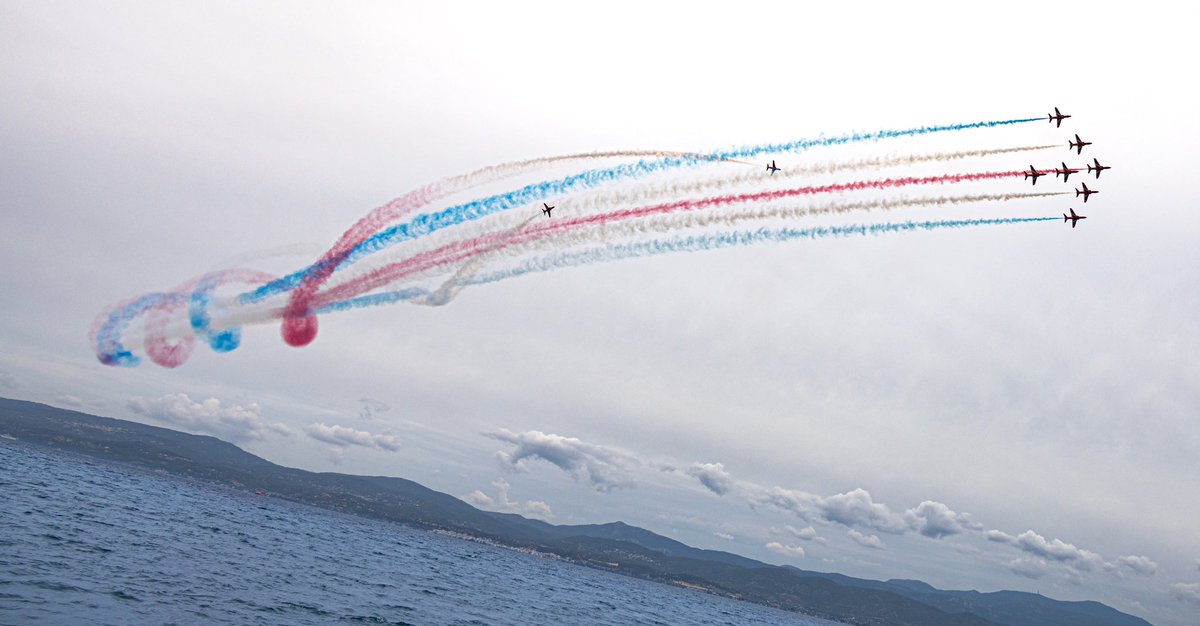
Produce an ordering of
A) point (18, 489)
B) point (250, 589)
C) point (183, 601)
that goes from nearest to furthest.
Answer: point (183, 601) < point (250, 589) < point (18, 489)

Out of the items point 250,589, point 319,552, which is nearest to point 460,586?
point 319,552

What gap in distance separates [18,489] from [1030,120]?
147924 mm

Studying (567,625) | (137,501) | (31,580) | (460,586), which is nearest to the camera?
(31,580)

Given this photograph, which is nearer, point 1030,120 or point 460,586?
point 1030,120

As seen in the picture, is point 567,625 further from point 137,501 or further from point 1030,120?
point 137,501

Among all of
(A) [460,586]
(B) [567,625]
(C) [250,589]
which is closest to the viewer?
(C) [250,589]

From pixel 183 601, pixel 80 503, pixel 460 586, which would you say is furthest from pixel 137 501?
pixel 183 601

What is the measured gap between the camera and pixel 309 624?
62.8 m

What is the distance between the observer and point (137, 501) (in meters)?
160

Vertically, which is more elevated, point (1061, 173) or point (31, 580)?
point (1061, 173)

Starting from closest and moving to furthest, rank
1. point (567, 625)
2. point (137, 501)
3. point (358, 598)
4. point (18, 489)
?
point (358, 598) < point (567, 625) < point (18, 489) < point (137, 501)

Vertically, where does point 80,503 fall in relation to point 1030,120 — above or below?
below

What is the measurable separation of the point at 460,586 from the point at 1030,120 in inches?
4314

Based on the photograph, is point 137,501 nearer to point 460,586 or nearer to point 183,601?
point 460,586
